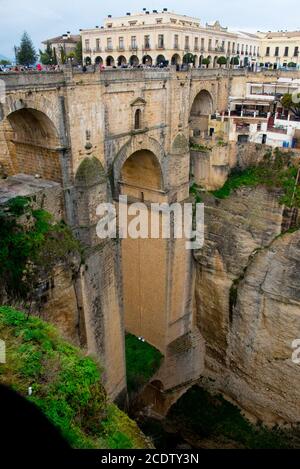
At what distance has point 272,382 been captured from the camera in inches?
695

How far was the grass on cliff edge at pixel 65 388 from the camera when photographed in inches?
233

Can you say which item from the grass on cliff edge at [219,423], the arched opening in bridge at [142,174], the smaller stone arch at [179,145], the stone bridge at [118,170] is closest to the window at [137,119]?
the stone bridge at [118,170]

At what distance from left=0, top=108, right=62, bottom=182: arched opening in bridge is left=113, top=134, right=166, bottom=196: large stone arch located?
251 centimetres

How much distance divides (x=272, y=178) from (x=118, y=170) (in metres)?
6.96

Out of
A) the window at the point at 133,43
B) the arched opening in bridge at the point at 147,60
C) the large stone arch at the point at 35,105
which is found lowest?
the large stone arch at the point at 35,105

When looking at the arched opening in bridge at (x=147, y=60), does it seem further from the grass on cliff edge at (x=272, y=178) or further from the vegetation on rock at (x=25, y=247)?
the vegetation on rock at (x=25, y=247)

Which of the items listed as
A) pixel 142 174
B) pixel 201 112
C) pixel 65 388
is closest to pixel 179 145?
pixel 142 174

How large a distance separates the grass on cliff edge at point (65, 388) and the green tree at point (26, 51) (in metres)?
29.9

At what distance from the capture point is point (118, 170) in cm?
1454

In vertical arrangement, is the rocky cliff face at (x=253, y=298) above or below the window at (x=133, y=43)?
below

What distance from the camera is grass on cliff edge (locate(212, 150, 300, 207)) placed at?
16.9 meters

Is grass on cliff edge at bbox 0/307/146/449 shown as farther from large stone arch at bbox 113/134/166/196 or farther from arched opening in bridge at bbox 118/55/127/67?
arched opening in bridge at bbox 118/55/127/67
